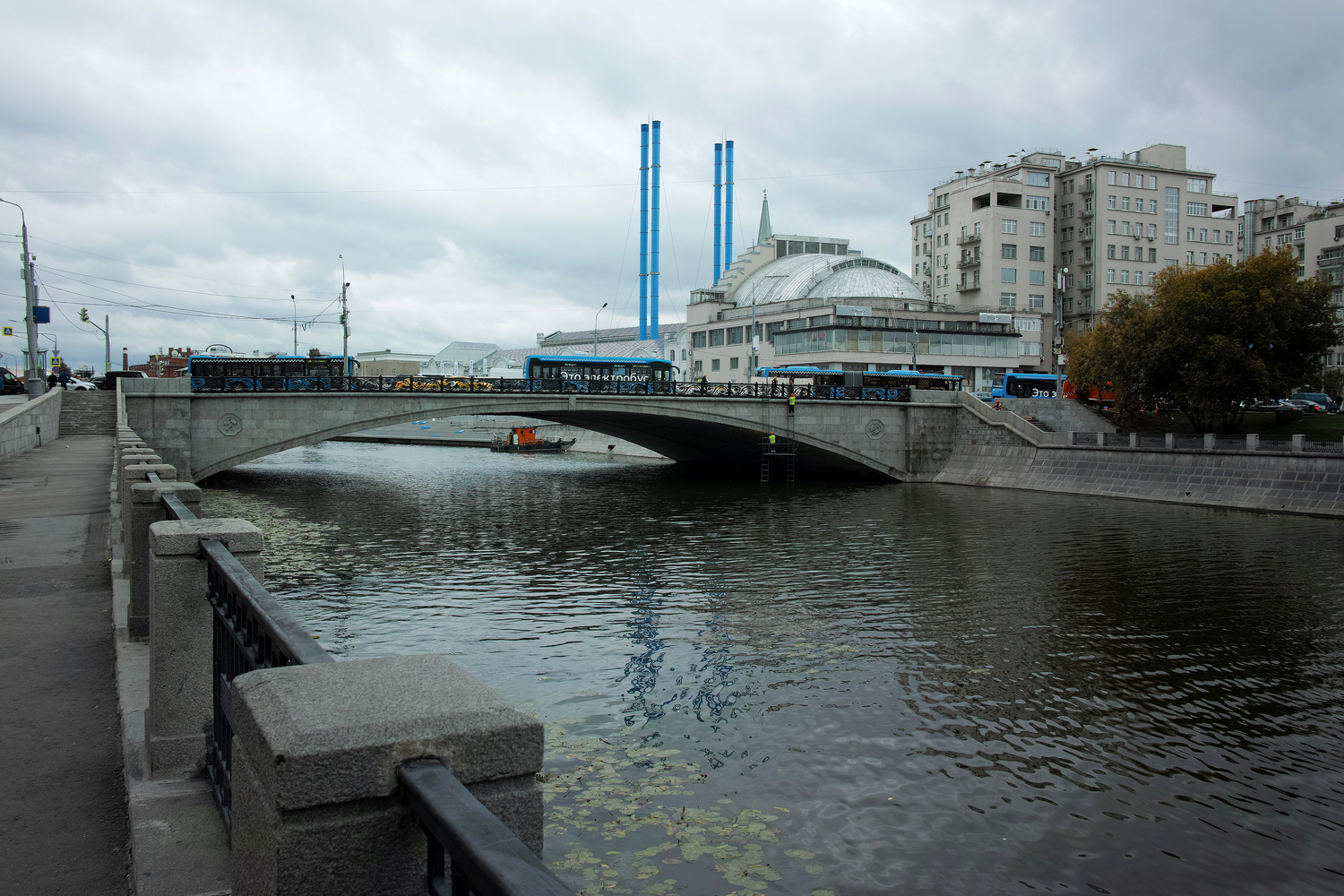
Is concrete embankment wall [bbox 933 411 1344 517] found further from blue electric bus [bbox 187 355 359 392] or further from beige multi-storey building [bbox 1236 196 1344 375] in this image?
beige multi-storey building [bbox 1236 196 1344 375]

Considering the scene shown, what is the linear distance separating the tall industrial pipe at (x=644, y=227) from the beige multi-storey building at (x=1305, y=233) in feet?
210

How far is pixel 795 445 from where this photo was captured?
55375 millimetres

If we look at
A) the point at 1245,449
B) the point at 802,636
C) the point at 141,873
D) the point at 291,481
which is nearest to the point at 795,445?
the point at 1245,449

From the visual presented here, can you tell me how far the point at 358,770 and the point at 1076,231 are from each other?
337ft

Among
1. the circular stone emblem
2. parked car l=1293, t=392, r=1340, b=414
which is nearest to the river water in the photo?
the circular stone emblem

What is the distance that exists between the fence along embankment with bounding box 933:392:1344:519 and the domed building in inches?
892

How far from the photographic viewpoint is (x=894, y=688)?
13.6m

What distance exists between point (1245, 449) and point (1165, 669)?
2857 cm

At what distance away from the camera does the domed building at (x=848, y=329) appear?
82.8m

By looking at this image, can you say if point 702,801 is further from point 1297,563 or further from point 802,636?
point 1297,563

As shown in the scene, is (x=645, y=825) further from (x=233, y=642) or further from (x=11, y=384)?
(x=11, y=384)

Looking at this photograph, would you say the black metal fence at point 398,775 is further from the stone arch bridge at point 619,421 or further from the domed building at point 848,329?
the domed building at point 848,329

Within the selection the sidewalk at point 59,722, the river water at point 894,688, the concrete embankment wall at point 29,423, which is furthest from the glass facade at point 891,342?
the sidewalk at point 59,722

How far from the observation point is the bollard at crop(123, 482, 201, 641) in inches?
293
